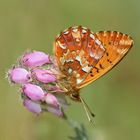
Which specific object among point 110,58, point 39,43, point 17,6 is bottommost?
point 110,58

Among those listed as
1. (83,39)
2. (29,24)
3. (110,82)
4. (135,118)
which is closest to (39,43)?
(29,24)

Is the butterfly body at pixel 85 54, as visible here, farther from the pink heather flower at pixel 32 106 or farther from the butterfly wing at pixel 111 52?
the pink heather flower at pixel 32 106

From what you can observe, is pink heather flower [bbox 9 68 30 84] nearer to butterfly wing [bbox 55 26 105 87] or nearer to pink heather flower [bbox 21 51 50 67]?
pink heather flower [bbox 21 51 50 67]

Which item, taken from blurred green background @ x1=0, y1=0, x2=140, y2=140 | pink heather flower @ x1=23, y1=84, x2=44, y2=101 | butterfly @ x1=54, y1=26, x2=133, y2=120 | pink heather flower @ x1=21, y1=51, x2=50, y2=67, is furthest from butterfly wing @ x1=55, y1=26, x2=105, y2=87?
blurred green background @ x1=0, y1=0, x2=140, y2=140

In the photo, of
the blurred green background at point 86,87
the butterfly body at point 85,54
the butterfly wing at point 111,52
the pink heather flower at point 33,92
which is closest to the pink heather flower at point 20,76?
the pink heather flower at point 33,92

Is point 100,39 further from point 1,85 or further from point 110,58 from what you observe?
point 1,85

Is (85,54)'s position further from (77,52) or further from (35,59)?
(35,59)
